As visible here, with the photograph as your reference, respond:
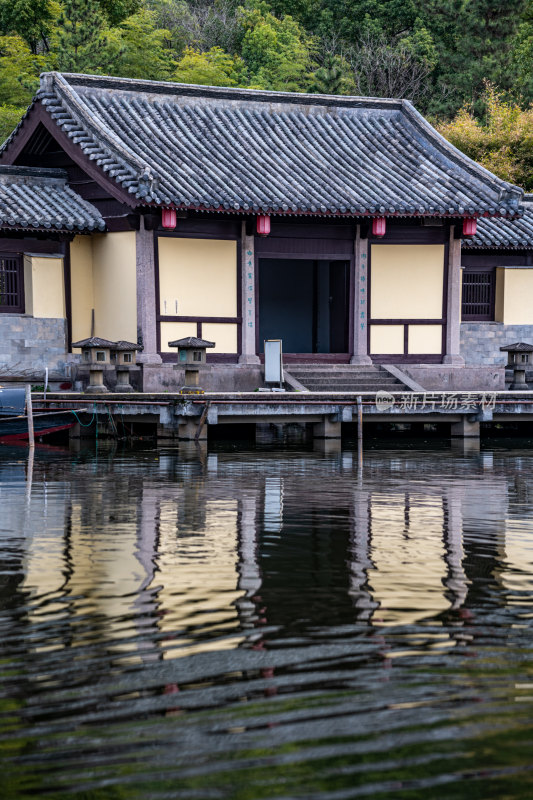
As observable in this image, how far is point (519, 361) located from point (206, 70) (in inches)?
866

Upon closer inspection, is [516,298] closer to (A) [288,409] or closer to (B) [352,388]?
(B) [352,388]

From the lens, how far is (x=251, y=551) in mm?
11078

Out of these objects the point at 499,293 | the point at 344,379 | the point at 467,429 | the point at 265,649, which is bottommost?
the point at 467,429

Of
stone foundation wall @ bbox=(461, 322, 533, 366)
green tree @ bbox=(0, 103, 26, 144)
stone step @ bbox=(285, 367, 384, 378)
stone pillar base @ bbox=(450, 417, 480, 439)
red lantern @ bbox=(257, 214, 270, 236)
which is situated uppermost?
green tree @ bbox=(0, 103, 26, 144)

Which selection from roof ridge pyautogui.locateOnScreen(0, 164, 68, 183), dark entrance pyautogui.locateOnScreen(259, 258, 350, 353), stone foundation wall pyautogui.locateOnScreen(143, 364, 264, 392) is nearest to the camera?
stone foundation wall pyautogui.locateOnScreen(143, 364, 264, 392)

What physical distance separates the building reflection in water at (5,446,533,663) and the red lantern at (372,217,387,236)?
26.6 feet

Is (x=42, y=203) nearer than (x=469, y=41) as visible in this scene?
Yes

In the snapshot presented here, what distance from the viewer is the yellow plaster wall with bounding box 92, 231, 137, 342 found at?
24.2 metres

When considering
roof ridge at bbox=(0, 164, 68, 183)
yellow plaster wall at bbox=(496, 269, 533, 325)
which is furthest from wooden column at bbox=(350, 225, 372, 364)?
roof ridge at bbox=(0, 164, 68, 183)

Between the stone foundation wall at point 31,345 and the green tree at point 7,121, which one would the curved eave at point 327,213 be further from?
the green tree at point 7,121

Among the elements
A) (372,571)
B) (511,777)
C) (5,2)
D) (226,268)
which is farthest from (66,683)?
(5,2)

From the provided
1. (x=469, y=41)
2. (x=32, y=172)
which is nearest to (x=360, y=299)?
(x=32, y=172)

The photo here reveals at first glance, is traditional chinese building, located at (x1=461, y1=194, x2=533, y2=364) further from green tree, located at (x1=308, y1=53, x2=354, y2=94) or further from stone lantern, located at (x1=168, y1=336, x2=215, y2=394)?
green tree, located at (x1=308, y1=53, x2=354, y2=94)

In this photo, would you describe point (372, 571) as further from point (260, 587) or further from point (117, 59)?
point (117, 59)
